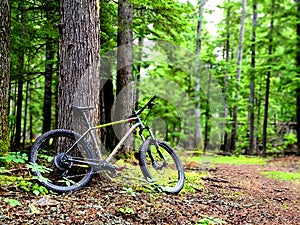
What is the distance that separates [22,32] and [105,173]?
14.7ft

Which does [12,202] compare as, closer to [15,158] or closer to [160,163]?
[15,158]

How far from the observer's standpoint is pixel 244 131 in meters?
21.2

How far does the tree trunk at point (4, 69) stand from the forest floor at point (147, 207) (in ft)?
4.24

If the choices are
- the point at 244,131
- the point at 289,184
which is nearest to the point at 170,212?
the point at 289,184

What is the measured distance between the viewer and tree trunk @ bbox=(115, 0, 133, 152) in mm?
7848

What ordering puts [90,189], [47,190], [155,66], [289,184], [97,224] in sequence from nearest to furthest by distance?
[97,224] < [47,190] < [90,189] < [289,184] < [155,66]

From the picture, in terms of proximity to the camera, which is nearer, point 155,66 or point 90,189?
point 90,189

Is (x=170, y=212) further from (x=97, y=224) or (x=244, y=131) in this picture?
(x=244, y=131)

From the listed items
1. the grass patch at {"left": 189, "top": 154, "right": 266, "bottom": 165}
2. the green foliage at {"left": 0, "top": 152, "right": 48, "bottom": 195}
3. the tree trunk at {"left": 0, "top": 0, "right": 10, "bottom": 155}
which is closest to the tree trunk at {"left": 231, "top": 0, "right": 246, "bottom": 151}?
the grass patch at {"left": 189, "top": 154, "right": 266, "bottom": 165}

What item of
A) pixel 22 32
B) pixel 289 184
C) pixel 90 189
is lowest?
pixel 289 184

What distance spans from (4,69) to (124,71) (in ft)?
12.0

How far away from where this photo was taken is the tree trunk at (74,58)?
179 inches

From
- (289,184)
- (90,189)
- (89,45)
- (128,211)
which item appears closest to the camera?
(128,211)

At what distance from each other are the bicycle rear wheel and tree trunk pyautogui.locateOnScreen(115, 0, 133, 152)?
3.27 meters
